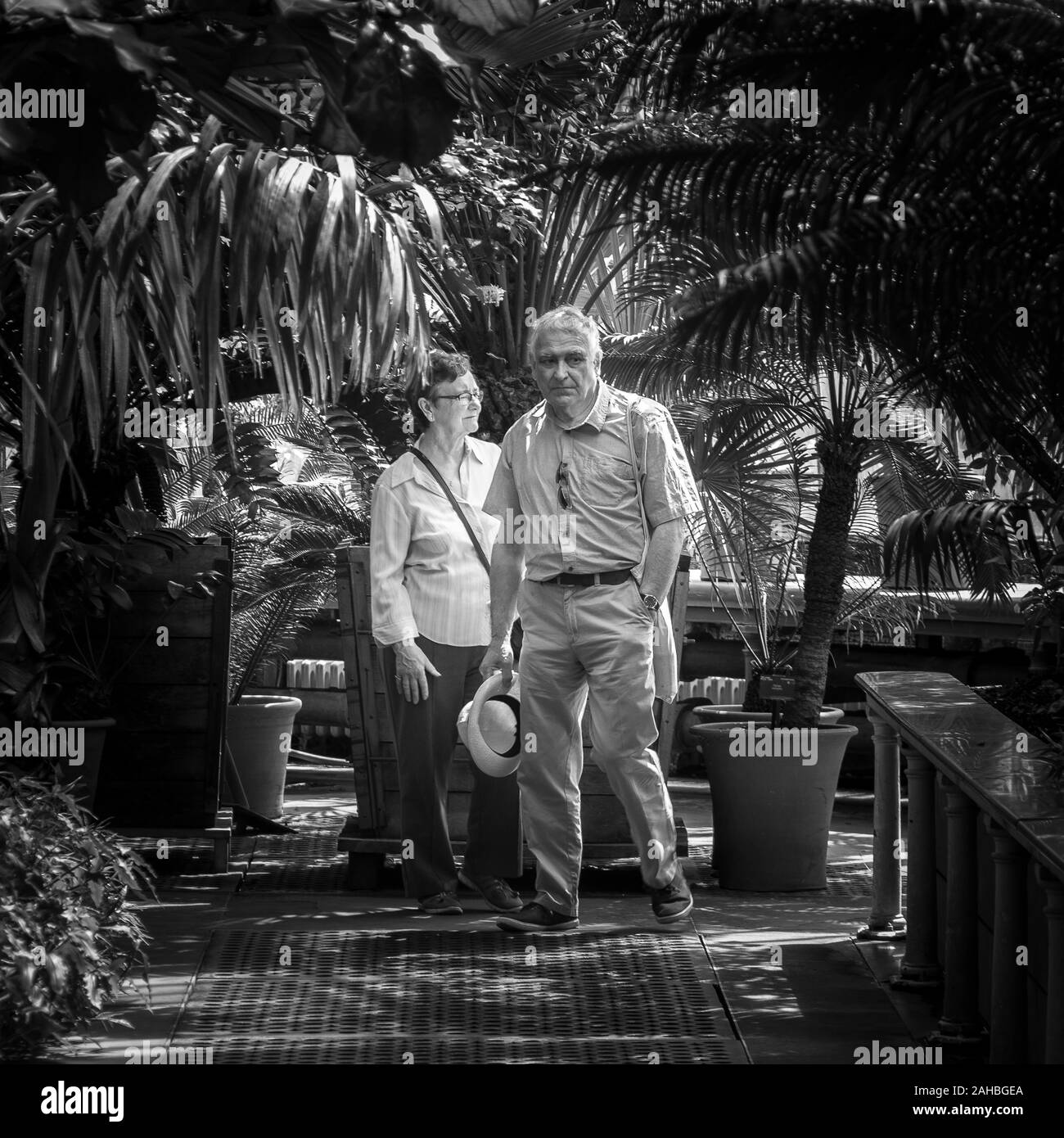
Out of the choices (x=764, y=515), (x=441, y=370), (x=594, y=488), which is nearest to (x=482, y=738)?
(x=594, y=488)

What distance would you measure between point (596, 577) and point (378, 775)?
1660 mm

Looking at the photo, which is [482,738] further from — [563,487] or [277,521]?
[277,521]

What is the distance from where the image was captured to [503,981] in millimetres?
5027

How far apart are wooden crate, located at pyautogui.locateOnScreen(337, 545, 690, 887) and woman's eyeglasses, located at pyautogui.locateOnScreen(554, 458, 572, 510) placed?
115 cm

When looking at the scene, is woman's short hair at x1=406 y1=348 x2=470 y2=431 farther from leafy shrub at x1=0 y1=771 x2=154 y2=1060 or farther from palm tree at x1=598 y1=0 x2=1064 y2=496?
leafy shrub at x1=0 y1=771 x2=154 y2=1060

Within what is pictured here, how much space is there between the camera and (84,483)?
6707mm

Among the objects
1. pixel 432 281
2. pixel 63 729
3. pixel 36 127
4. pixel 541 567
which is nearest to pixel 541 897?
pixel 541 567

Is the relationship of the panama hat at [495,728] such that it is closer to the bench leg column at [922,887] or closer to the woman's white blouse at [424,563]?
the woman's white blouse at [424,563]

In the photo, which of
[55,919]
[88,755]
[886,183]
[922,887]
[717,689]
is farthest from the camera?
[717,689]

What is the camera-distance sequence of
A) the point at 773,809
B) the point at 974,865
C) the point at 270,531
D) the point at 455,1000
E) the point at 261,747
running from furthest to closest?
the point at 270,531 → the point at 261,747 → the point at 773,809 → the point at 455,1000 → the point at 974,865

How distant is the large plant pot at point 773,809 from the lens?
6.59 m

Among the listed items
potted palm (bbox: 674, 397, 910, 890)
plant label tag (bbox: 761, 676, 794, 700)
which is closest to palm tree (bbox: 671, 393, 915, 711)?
potted palm (bbox: 674, 397, 910, 890)

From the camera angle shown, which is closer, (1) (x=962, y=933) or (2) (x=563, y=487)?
(1) (x=962, y=933)

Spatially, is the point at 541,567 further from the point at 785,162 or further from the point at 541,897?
the point at 785,162
